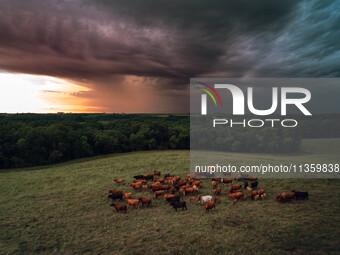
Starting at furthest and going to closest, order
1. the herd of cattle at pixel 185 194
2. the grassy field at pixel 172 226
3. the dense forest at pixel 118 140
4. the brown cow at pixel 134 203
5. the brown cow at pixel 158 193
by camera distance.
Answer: the dense forest at pixel 118 140
the brown cow at pixel 158 193
the brown cow at pixel 134 203
the herd of cattle at pixel 185 194
the grassy field at pixel 172 226

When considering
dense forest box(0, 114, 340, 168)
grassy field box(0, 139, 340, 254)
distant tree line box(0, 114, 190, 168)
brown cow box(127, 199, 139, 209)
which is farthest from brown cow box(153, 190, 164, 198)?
dense forest box(0, 114, 340, 168)

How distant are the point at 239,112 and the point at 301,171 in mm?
13282

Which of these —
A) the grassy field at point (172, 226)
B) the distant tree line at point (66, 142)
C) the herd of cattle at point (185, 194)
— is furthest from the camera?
the distant tree line at point (66, 142)

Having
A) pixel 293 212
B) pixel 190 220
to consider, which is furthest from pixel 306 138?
pixel 190 220

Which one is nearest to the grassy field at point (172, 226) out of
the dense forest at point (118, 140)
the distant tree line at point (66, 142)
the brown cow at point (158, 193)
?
the brown cow at point (158, 193)

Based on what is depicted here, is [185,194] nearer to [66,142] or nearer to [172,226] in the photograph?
[172,226]

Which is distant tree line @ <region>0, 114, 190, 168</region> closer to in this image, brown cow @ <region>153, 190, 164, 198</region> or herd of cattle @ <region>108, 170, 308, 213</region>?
herd of cattle @ <region>108, 170, 308, 213</region>

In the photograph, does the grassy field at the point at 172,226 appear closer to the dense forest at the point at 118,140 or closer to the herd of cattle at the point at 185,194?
the herd of cattle at the point at 185,194

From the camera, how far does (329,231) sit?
12672 millimetres

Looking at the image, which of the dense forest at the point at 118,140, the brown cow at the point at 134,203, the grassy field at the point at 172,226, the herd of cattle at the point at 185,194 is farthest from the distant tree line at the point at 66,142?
the brown cow at the point at 134,203

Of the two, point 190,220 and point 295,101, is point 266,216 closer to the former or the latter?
point 190,220

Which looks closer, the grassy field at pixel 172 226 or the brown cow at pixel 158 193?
the grassy field at pixel 172 226

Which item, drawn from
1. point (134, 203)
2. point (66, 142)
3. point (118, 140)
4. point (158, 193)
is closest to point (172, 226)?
point (134, 203)

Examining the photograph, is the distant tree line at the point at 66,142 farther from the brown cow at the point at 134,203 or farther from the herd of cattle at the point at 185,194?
the brown cow at the point at 134,203
